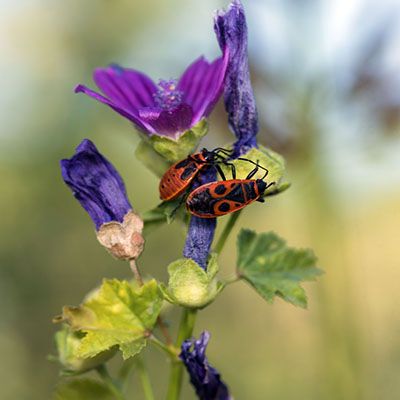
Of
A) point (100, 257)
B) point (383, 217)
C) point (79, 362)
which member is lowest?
point (79, 362)

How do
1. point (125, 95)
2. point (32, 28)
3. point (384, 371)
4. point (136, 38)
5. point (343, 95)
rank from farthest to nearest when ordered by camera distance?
point (32, 28), point (136, 38), point (384, 371), point (343, 95), point (125, 95)

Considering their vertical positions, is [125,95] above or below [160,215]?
above

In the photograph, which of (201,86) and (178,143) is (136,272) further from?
(201,86)

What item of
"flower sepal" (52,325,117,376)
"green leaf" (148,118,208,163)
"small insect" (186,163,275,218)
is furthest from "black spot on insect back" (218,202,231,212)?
"flower sepal" (52,325,117,376)

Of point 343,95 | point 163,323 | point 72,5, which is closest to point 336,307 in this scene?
point 343,95

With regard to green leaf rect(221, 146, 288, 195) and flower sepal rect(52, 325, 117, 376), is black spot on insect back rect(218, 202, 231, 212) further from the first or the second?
flower sepal rect(52, 325, 117, 376)

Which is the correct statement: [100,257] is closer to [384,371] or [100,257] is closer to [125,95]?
[384,371]

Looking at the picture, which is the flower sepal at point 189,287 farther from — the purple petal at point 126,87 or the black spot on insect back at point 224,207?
the purple petal at point 126,87
